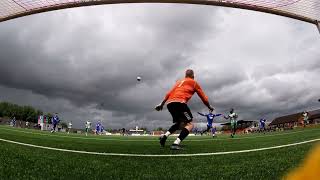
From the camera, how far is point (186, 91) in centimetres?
946

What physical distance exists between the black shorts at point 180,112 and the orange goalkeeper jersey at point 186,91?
127mm

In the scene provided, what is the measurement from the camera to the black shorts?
30.5ft

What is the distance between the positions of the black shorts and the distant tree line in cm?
16095

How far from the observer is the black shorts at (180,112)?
9.30 meters

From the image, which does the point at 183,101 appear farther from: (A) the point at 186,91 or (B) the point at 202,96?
(B) the point at 202,96

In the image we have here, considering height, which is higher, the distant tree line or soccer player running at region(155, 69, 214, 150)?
the distant tree line

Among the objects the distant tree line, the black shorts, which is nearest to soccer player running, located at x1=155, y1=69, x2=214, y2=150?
the black shorts

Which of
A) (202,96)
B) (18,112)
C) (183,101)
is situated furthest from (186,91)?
(18,112)

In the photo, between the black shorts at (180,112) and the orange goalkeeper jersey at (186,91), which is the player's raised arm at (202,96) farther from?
the black shorts at (180,112)

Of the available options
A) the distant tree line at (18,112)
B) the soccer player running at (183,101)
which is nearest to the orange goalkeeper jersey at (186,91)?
the soccer player running at (183,101)

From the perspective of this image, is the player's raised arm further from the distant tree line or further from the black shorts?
the distant tree line

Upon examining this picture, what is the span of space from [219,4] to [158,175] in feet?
9.77

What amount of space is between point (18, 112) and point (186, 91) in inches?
6528

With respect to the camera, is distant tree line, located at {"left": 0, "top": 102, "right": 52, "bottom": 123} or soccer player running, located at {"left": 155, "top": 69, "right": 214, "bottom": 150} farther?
distant tree line, located at {"left": 0, "top": 102, "right": 52, "bottom": 123}
